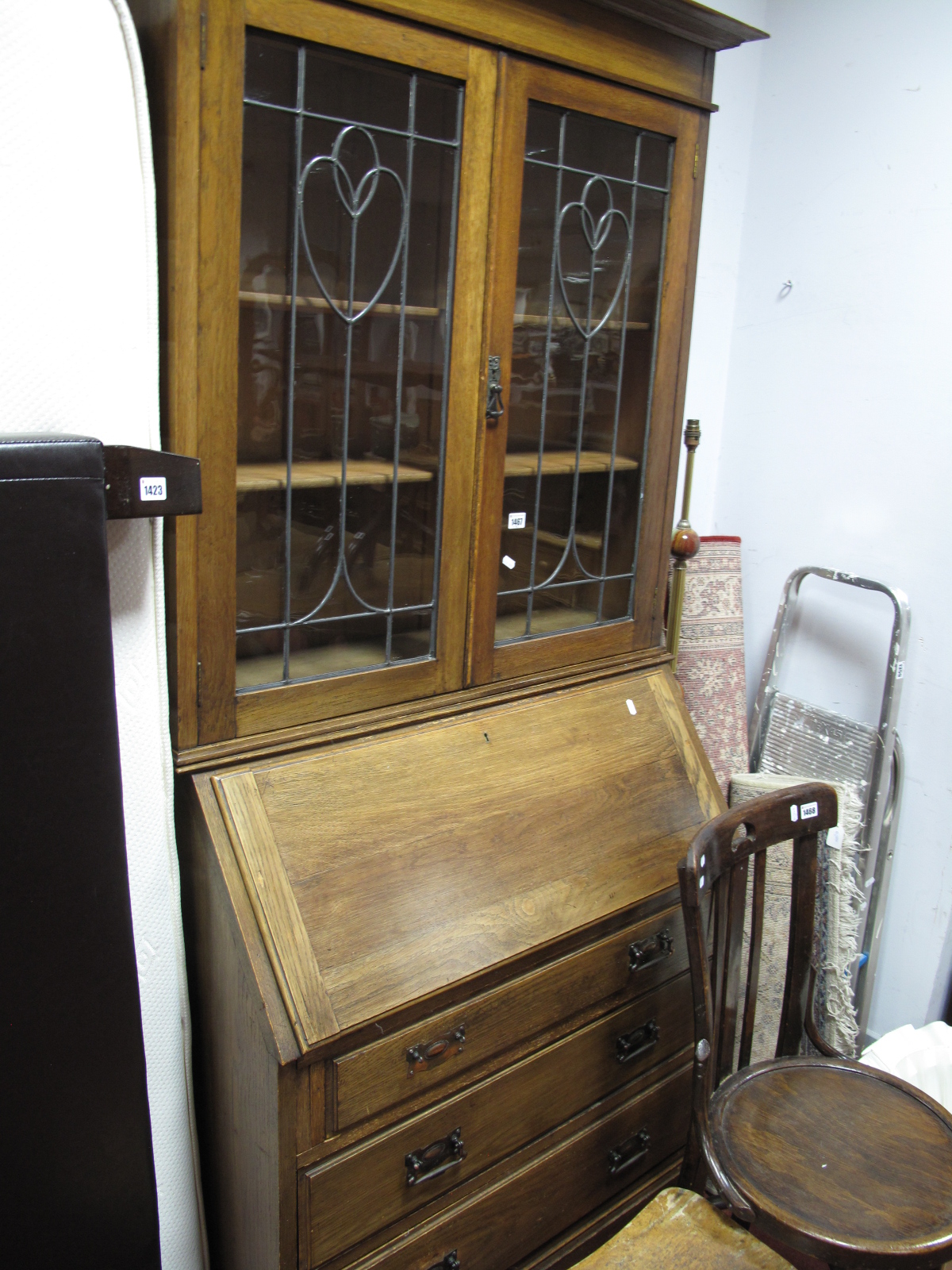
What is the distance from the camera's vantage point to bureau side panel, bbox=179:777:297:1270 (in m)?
1.21

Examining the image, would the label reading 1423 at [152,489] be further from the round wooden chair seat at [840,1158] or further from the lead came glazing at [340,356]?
the round wooden chair seat at [840,1158]

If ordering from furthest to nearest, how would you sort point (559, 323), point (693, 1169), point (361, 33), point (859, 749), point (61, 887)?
point (859, 749) → point (559, 323) → point (693, 1169) → point (361, 33) → point (61, 887)

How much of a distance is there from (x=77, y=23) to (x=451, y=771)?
41.1 inches

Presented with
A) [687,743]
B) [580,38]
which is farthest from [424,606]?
[580,38]

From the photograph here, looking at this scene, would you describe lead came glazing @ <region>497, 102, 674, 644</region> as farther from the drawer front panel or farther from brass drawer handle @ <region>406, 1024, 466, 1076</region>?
the drawer front panel

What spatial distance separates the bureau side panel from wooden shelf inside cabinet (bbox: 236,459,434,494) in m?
0.41

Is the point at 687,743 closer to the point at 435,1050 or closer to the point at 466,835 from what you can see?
the point at 466,835

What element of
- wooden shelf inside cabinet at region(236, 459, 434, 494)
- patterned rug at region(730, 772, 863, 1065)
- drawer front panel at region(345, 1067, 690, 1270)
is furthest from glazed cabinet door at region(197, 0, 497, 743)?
patterned rug at region(730, 772, 863, 1065)

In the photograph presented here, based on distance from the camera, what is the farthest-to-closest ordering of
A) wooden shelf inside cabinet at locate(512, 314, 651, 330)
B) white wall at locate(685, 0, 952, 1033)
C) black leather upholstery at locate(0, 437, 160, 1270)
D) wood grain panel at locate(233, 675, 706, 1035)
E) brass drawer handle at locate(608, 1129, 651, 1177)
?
white wall at locate(685, 0, 952, 1033)
brass drawer handle at locate(608, 1129, 651, 1177)
wooden shelf inside cabinet at locate(512, 314, 651, 330)
wood grain panel at locate(233, 675, 706, 1035)
black leather upholstery at locate(0, 437, 160, 1270)

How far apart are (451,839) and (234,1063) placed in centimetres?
42

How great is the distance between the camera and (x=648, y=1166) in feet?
5.68

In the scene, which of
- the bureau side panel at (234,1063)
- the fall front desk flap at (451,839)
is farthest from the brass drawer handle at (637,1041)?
the bureau side panel at (234,1063)

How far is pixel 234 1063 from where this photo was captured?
4.40ft

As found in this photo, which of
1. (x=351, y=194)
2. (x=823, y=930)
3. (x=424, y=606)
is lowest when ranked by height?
(x=823, y=930)
